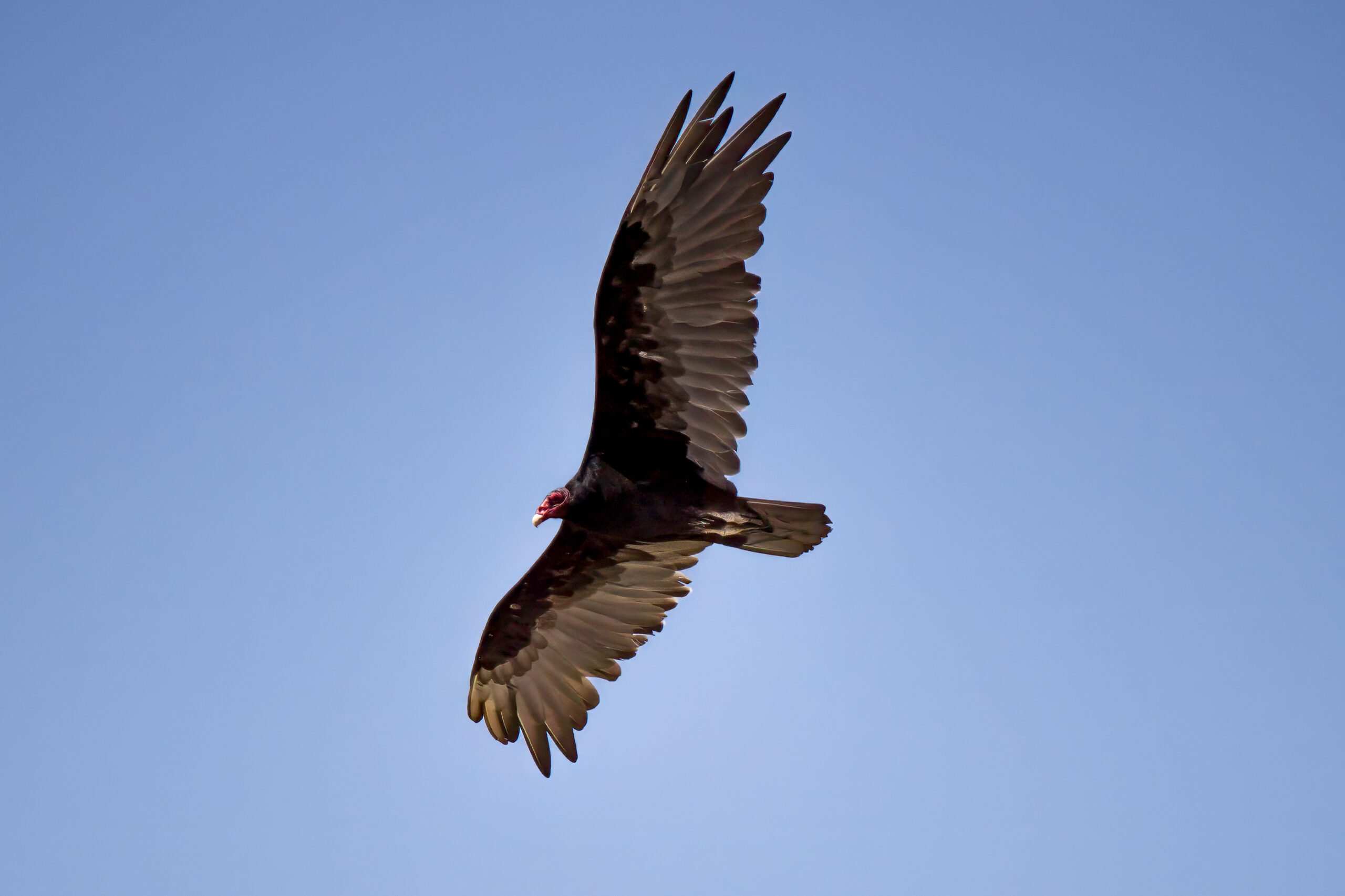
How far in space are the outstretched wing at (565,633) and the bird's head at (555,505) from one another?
39.3 inches

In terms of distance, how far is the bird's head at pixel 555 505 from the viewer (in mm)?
7762

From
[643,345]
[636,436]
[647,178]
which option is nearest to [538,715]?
[636,436]

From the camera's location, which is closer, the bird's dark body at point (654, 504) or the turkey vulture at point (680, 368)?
the turkey vulture at point (680, 368)

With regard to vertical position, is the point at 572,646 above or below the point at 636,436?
below

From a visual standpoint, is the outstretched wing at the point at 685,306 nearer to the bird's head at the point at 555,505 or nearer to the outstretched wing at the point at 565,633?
the bird's head at the point at 555,505

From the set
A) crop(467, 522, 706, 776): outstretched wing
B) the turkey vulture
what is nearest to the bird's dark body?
the turkey vulture

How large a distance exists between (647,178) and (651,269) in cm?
57

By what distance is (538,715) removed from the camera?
911 cm

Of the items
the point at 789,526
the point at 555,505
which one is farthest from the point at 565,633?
the point at 789,526

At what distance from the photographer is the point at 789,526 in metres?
7.36

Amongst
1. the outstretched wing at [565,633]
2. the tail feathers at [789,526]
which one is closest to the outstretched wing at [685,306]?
the tail feathers at [789,526]

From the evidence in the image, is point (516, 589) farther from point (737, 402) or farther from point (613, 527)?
point (737, 402)

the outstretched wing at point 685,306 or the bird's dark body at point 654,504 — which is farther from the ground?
the outstretched wing at point 685,306

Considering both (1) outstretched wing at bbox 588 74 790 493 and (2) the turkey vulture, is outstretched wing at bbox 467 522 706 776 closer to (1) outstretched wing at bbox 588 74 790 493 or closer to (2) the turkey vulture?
(2) the turkey vulture
